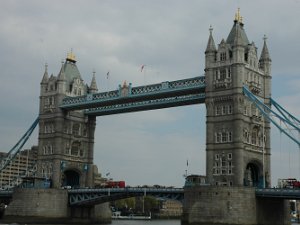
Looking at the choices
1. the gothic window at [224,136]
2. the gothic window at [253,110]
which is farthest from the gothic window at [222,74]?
the gothic window at [224,136]

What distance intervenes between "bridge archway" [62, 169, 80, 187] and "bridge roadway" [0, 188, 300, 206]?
9.24 m

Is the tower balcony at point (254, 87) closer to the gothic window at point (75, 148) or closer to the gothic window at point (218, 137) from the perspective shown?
the gothic window at point (218, 137)

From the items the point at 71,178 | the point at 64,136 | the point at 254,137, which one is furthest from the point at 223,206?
the point at 71,178

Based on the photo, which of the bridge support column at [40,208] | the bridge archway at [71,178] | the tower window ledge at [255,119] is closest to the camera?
the tower window ledge at [255,119]

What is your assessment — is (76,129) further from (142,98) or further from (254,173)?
(254,173)

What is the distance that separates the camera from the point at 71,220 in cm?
10412

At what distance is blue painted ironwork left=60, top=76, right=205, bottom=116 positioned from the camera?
93.1 m

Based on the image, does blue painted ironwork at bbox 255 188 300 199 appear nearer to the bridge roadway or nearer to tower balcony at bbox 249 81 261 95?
the bridge roadway

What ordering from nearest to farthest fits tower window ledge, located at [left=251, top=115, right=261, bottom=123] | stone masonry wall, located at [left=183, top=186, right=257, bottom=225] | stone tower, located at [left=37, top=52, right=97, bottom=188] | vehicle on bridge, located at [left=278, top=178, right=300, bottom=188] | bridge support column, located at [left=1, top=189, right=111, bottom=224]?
stone masonry wall, located at [left=183, top=186, right=257, bottom=225], vehicle on bridge, located at [left=278, top=178, right=300, bottom=188], tower window ledge, located at [left=251, top=115, right=261, bottom=123], bridge support column, located at [left=1, top=189, right=111, bottom=224], stone tower, located at [left=37, top=52, right=97, bottom=188]

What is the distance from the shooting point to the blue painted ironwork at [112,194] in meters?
89.2

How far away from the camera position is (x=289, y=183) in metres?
82.9

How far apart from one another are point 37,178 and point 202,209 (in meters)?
39.0

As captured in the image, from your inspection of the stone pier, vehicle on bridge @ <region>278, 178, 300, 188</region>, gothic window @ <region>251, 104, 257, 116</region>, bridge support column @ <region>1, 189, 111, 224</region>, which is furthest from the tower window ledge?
bridge support column @ <region>1, 189, 111, 224</region>

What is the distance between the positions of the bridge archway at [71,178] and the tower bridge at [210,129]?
0.21 meters
